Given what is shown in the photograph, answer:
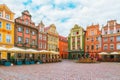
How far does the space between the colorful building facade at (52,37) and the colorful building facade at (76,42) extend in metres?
→ 6.58

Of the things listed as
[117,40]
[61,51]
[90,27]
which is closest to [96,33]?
[90,27]

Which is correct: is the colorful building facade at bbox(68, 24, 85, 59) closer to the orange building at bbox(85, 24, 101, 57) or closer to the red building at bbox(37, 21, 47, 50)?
the orange building at bbox(85, 24, 101, 57)

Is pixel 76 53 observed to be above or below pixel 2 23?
below

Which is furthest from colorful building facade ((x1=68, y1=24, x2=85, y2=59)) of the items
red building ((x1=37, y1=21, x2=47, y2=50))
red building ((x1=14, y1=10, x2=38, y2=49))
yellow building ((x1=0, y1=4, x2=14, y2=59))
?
yellow building ((x1=0, y1=4, x2=14, y2=59))

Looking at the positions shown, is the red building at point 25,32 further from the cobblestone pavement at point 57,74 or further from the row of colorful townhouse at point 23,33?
the cobblestone pavement at point 57,74

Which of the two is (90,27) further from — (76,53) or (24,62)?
(24,62)

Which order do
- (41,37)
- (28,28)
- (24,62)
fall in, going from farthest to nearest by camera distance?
(41,37) → (28,28) → (24,62)

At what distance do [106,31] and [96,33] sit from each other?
10.1 ft

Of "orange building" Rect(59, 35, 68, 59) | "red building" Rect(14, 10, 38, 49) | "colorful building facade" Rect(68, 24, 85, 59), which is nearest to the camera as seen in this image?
"red building" Rect(14, 10, 38, 49)

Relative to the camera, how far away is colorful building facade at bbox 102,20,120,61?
4306 cm

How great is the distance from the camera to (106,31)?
45.7m

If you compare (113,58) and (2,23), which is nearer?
(2,23)

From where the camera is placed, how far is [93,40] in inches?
1891

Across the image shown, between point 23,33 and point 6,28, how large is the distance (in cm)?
463
